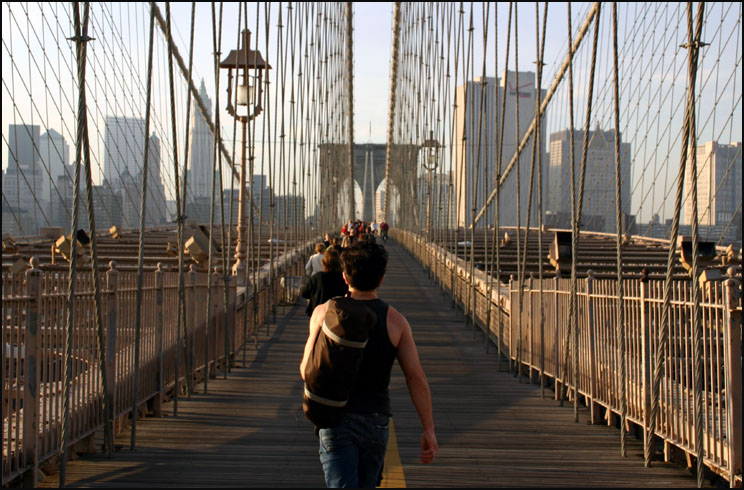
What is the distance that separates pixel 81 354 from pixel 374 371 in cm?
240

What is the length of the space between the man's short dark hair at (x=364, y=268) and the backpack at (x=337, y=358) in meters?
0.12

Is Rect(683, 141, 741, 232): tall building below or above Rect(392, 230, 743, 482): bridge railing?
above

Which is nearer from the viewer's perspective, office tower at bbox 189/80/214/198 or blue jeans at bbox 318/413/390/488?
blue jeans at bbox 318/413/390/488

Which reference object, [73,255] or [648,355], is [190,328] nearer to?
[73,255]

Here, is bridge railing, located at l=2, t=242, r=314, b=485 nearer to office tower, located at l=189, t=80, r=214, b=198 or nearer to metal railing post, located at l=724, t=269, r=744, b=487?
metal railing post, located at l=724, t=269, r=744, b=487

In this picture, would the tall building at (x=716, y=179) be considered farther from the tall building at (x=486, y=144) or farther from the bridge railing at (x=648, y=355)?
the bridge railing at (x=648, y=355)

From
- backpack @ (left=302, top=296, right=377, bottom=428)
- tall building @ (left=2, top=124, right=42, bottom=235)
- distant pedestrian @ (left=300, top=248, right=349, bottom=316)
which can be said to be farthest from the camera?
tall building @ (left=2, top=124, right=42, bottom=235)

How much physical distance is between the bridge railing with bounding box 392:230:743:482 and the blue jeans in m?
1.94

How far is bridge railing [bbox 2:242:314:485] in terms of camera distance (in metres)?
3.98

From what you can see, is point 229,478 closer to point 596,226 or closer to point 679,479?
point 679,479

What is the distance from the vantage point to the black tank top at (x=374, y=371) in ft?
9.84

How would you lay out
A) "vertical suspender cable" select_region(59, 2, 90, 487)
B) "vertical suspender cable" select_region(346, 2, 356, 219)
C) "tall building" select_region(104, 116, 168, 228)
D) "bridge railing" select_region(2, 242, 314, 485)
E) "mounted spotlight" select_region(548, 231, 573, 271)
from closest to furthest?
1. "bridge railing" select_region(2, 242, 314, 485)
2. "vertical suspender cable" select_region(59, 2, 90, 487)
3. "mounted spotlight" select_region(548, 231, 573, 271)
4. "tall building" select_region(104, 116, 168, 228)
5. "vertical suspender cable" select_region(346, 2, 356, 219)

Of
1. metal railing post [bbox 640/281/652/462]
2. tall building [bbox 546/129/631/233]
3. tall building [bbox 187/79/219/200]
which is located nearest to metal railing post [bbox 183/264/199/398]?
metal railing post [bbox 640/281/652/462]

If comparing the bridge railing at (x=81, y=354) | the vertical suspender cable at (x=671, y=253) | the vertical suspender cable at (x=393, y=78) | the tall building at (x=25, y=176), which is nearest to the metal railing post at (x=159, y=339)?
the bridge railing at (x=81, y=354)
